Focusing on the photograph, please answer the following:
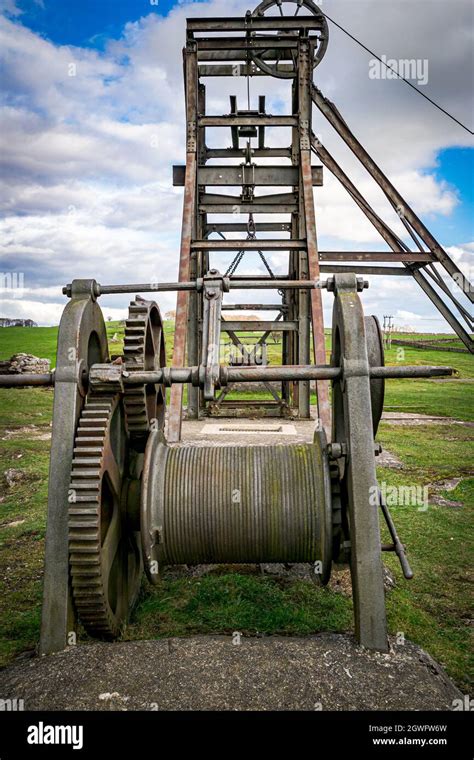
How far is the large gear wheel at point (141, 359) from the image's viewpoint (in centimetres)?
388

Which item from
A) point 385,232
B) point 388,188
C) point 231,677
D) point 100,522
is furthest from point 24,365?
point 231,677

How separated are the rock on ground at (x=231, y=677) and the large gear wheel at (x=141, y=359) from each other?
1.55 m

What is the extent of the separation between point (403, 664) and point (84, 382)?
274 cm

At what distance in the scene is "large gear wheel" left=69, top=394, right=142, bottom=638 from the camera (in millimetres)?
3283

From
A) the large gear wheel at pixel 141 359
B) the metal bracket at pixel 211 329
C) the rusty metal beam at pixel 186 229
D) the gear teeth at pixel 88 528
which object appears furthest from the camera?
the rusty metal beam at pixel 186 229

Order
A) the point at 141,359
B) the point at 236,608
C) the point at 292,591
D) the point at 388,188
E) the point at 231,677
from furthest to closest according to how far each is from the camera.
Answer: the point at 388,188 → the point at 292,591 → the point at 236,608 → the point at 141,359 → the point at 231,677

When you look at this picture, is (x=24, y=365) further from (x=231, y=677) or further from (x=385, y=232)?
(x=231, y=677)

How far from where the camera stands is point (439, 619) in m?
4.23

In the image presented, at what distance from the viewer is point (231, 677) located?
302 centimetres

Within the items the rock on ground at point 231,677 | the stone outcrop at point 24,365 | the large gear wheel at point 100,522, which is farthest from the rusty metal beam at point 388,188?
the stone outcrop at point 24,365

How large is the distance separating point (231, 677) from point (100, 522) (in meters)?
1.23

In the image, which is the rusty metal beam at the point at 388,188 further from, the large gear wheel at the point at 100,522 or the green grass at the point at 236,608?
the large gear wheel at the point at 100,522
